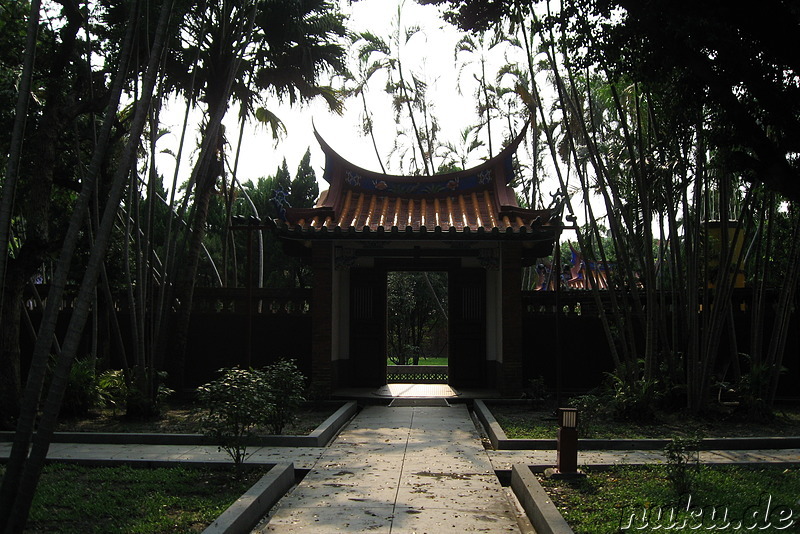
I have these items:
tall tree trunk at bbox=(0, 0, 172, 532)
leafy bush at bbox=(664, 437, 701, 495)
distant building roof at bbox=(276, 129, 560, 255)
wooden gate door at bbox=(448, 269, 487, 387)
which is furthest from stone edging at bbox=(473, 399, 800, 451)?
tall tree trunk at bbox=(0, 0, 172, 532)

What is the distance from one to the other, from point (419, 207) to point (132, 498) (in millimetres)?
8821

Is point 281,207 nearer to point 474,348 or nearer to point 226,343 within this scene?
point 226,343

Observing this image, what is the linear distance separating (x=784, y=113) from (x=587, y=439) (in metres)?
4.60

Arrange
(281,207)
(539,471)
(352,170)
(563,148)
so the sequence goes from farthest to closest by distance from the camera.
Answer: (563,148), (352,170), (281,207), (539,471)

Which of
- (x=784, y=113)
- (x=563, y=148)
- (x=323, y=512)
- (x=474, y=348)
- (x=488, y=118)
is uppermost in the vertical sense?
(x=488, y=118)

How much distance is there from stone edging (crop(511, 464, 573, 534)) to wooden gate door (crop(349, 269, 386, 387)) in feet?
22.6

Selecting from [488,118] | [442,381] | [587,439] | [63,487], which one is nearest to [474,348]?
[442,381]

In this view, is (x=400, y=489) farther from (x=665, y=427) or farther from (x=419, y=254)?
(x=419, y=254)

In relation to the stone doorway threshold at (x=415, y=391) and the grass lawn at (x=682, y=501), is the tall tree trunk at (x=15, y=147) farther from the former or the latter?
the stone doorway threshold at (x=415, y=391)

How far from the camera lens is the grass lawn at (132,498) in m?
4.87

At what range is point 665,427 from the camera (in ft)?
29.7

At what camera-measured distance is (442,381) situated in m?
15.5

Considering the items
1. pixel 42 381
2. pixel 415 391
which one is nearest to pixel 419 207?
pixel 415 391

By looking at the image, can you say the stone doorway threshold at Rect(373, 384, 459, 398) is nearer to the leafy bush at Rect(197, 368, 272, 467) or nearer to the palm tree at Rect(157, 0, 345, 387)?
the palm tree at Rect(157, 0, 345, 387)
